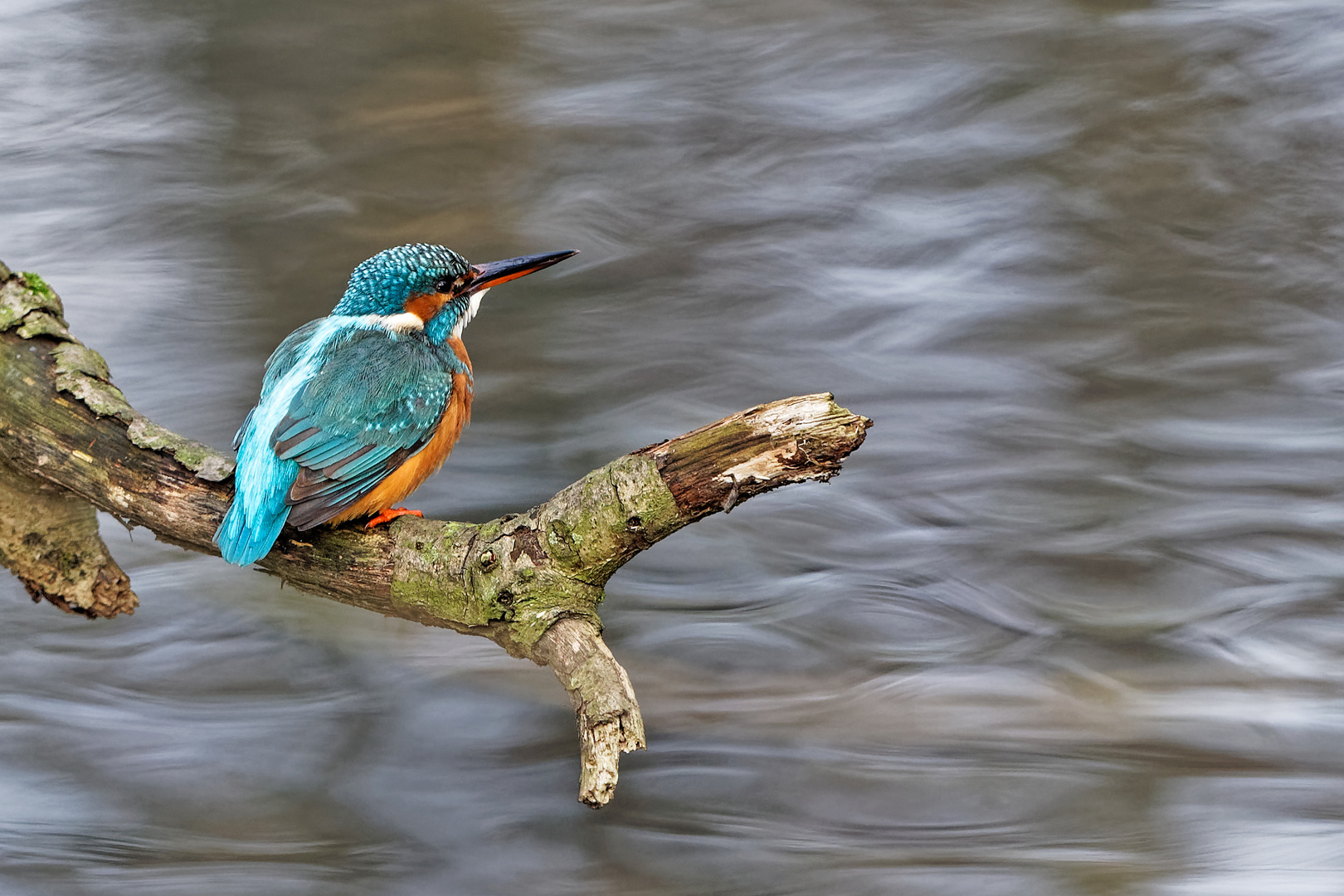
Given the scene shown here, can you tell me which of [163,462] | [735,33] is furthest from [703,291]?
[163,462]

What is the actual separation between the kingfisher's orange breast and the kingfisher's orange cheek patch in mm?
90

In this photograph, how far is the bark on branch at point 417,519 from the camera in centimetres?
196

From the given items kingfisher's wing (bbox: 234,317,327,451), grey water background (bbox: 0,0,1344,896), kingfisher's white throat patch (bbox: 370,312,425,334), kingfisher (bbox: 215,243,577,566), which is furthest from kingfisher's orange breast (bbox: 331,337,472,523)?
grey water background (bbox: 0,0,1344,896)

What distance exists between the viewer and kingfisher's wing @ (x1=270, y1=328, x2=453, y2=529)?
96.7 inches

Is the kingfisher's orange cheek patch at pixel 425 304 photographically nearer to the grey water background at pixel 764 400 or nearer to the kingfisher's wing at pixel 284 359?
the kingfisher's wing at pixel 284 359

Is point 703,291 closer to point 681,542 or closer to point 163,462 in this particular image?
point 681,542

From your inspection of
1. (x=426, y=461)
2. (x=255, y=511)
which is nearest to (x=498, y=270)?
(x=426, y=461)

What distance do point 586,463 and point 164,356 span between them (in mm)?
2158

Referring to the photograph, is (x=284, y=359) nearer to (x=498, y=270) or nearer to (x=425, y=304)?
(x=425, y=304)

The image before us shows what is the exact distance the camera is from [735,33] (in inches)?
335

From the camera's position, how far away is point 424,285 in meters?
3.00

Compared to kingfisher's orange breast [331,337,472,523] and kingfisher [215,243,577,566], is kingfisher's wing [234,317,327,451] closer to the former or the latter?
kingfisher [215,243,577,566]

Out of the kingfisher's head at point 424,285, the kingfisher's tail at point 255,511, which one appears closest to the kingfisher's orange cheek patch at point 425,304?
the kingfisher's head at point 424,285

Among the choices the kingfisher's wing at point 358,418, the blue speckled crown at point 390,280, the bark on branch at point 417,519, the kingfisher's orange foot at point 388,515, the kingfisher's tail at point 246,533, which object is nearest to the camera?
the bark on branch at point 417,519
